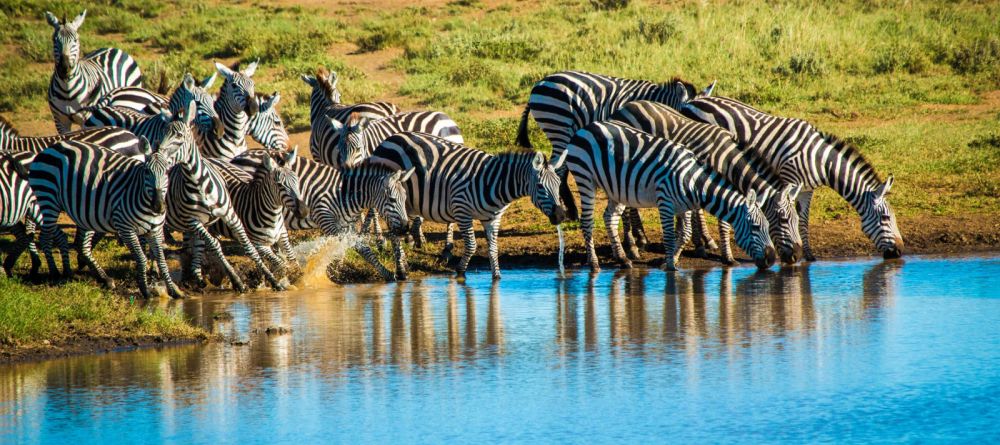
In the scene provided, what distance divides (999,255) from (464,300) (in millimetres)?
6106

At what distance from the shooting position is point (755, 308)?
11281 millimetres

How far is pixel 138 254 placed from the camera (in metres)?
12.5

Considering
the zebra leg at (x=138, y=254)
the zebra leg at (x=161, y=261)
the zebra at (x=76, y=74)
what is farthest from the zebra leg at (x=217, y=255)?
the zebra at (x=76, y=74)

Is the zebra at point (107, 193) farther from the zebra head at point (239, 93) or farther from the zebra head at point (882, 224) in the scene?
the zebra head at point (882, 224)

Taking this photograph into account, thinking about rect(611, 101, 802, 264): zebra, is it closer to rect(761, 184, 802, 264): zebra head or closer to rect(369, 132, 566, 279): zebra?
rect(761, 184, 802, 264): zebra head

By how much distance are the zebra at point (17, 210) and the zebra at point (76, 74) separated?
444 cm

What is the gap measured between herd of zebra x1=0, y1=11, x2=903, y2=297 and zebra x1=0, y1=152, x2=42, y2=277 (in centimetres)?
2

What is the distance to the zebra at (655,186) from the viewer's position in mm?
13383

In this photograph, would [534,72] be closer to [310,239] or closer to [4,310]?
[310,239]

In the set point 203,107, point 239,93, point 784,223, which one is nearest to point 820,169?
point 784,223

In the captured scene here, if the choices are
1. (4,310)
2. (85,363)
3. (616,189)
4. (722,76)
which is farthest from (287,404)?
(722,76)

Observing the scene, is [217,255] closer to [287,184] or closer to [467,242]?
[287,184]

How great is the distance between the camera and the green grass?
9859 millimetres

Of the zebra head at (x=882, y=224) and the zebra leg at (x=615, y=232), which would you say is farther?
the zebra leg at (x=615, y=232)
